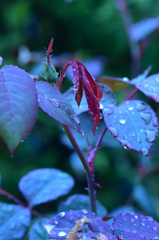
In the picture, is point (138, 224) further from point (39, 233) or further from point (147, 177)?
point (147, 177)

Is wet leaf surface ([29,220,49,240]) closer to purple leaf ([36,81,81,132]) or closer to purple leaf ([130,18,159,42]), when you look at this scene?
purple leaf ([36,81,81,132])

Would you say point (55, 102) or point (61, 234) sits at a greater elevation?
point (55, 102)

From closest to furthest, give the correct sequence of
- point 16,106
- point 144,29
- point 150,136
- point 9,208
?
point 16,106 → point 150,136 → point 9,208 → point 144,29

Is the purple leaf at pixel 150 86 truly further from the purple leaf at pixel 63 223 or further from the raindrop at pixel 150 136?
the purple leaf at pixel 63 223

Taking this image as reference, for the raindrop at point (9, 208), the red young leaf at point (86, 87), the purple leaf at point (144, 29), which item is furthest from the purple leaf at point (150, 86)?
the purple leaf at point (144, 29)

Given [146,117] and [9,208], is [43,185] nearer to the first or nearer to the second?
[9,208]

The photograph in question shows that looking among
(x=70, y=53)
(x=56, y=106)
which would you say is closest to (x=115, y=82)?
(x=56, y=106)
